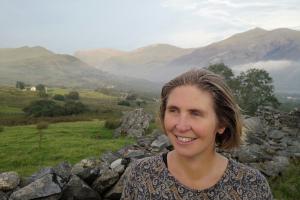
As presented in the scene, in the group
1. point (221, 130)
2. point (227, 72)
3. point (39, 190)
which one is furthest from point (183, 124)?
point (227, 72)

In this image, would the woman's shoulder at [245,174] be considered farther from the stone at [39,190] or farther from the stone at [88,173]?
the stone at [88,173]

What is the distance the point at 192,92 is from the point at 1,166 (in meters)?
15.3

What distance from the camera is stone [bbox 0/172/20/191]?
844 centimetres

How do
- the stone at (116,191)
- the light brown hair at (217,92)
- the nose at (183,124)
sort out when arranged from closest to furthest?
the nose at (183,124)
the light brown hair at (217,92)
the stone at (116,191)

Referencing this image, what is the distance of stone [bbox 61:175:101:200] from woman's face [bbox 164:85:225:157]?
5321mm

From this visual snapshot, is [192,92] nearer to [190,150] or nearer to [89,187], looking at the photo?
[190,150]

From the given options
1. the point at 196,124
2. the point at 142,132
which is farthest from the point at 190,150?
the point at 142,132

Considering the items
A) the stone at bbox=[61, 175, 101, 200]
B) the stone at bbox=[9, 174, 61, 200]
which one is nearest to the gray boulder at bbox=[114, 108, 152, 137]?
the stone at bbox=[61, 175, 101, 200]

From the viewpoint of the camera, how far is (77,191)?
802 centimetres

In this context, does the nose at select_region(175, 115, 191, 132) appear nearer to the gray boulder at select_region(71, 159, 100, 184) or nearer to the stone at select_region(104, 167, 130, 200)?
the stone at select_region(104, 167, 130, 200)

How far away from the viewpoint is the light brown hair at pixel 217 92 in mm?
3197

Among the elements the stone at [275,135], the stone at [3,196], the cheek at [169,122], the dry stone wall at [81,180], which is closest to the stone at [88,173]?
the dry stone wall at [81,180]

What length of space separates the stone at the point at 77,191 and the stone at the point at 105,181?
0.65 feet

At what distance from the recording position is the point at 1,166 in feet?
54.4
